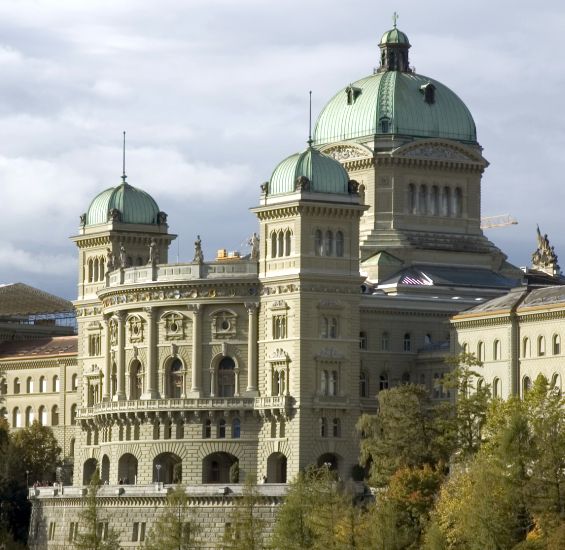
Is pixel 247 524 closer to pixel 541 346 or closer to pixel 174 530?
pixel 174 530

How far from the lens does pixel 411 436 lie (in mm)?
195125

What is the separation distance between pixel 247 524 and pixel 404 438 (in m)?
12.9

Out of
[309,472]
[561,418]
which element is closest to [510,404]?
[561,418]

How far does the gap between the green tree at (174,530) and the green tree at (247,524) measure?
8.68 ft

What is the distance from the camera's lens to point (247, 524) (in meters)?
191

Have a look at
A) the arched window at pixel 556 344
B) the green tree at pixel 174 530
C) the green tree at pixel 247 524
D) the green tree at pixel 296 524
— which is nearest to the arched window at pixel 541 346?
the arched window at pixel 556 344

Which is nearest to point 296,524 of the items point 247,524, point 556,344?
point 247,524

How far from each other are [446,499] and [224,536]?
21485 mm

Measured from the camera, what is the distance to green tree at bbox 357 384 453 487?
635ft

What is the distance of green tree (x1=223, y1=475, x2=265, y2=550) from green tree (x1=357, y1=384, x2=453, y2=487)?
8.18 m

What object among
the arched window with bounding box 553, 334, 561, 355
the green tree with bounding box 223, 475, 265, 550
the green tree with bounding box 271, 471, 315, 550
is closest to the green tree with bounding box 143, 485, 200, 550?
the green tree with bounding box 223, 475, 265, 550

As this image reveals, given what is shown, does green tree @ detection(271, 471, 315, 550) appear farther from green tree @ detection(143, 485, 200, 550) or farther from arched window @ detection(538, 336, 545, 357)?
arched window @ detection(538, 336, 545, 357)

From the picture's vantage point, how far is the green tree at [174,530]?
625 ft

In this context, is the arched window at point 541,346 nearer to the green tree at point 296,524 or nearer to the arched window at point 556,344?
the arched window at point 556,344
